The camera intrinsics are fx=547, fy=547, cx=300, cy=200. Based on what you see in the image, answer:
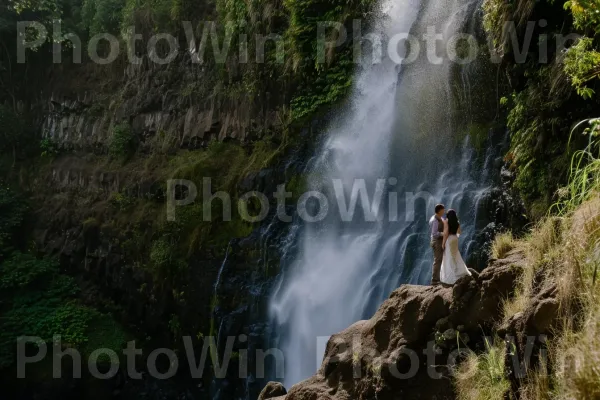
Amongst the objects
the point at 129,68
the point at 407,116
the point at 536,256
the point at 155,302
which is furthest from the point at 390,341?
the point at 129,68

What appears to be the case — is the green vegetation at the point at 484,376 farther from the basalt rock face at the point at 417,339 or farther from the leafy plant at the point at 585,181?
the leafy plant at the point at 585,181

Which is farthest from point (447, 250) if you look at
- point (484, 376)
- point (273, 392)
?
point (273, 392)

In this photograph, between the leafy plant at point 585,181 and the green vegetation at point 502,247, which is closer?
the leafy plant at point 585,181

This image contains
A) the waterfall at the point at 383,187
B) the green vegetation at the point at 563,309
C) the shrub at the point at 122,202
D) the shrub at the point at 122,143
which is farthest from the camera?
the shrub at the point at 122,143

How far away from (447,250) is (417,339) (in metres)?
1.03

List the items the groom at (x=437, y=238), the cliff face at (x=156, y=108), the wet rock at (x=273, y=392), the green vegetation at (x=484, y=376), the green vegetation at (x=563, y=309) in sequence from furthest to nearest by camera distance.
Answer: the cliff face at (x=156, y=108)
the wet rock at (x=273, y=392)
the groom at (x=437, y=238)
the green vegetation at (x=484, y=376)
the green vegetation at (x=563, y=309)

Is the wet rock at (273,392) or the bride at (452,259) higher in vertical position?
the bride at (452,259)

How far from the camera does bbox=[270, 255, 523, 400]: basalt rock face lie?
4840 mm

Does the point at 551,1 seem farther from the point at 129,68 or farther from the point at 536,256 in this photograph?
the point at 129,68

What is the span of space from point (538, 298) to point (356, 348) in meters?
2.40

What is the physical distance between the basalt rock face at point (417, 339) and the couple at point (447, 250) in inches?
9.8

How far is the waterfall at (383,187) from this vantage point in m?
9.77

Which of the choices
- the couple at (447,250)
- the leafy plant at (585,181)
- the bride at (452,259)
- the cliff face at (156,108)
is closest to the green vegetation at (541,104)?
the couple at (447,250)

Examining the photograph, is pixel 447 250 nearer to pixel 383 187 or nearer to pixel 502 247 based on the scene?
pixel 502 247
